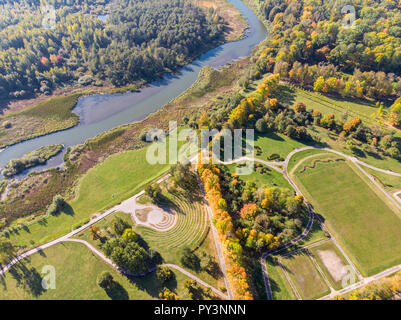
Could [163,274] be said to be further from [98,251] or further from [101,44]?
[101,44]

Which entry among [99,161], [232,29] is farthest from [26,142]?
[232,29]

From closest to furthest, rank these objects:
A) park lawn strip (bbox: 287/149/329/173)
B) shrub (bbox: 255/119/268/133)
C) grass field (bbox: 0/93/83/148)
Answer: park lawn strip (bbox: 287/149/329/173) < shrub (bbox: 255/119/268/133) < grass field (bbox: 0/93/83/148)

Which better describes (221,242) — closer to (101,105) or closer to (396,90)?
(101,105)

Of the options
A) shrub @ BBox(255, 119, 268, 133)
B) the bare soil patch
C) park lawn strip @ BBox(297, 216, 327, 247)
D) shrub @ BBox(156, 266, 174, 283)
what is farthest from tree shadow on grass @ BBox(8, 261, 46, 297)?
shrub @ BBox(255, 119, 268, 133)

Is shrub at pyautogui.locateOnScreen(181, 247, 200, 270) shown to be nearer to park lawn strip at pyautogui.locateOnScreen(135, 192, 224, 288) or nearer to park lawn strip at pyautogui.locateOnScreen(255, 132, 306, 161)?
park lawn strip at pyautogui.locateOnScreen(135, 192, 224, 288)

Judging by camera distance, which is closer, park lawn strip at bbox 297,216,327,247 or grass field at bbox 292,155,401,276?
grass field at bbox 292,155,401,276

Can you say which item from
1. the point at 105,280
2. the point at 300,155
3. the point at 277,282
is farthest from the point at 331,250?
the point at 105,280

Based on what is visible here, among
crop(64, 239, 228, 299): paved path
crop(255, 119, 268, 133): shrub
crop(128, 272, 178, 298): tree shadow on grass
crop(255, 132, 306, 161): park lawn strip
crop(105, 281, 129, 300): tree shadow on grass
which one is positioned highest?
crop(255, 119, 268, 133): shrub

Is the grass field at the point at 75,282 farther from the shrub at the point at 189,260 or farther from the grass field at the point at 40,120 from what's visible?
the grass field at the point at 40,120
